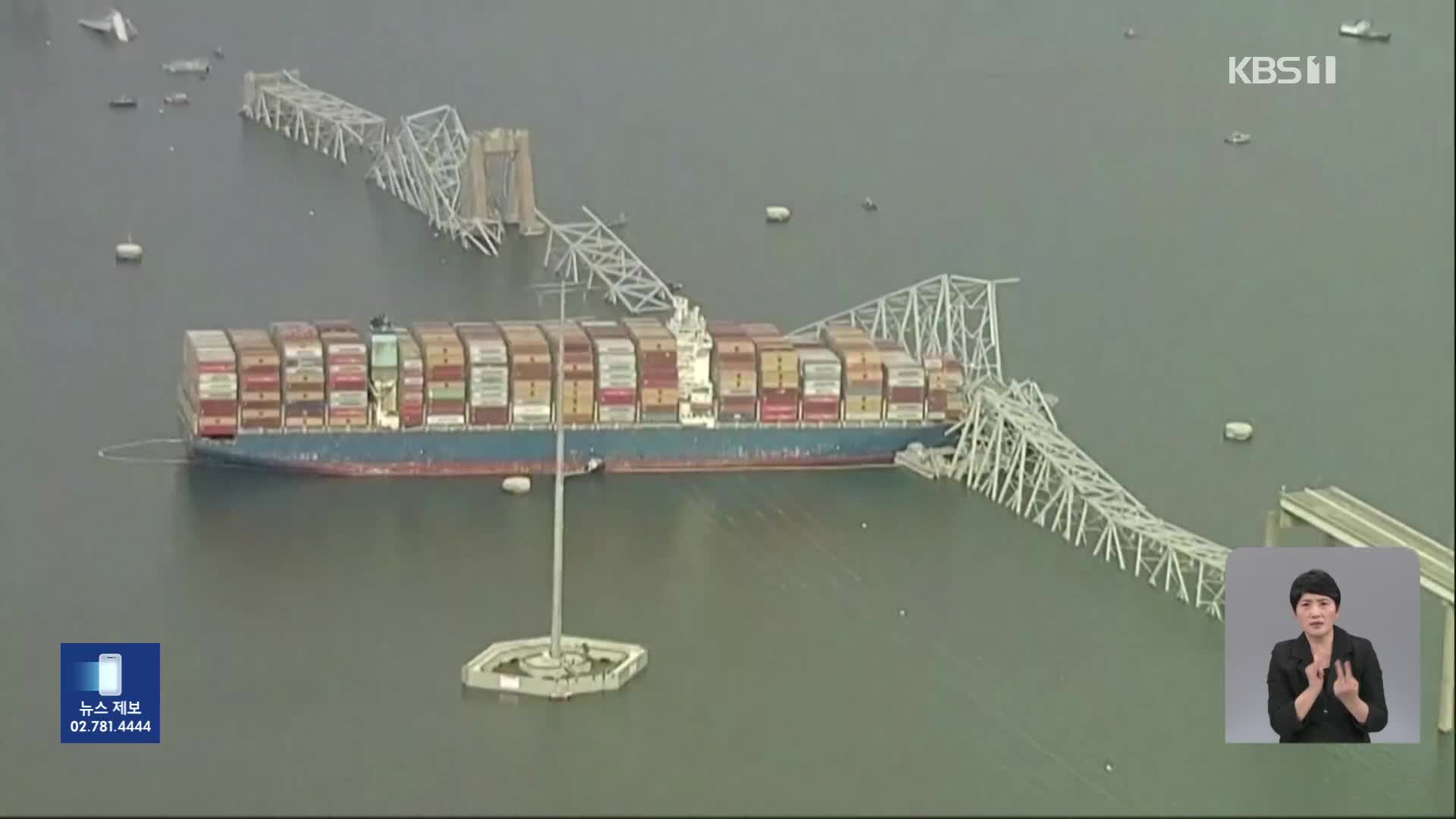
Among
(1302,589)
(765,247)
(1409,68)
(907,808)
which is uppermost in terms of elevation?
(1409,68)

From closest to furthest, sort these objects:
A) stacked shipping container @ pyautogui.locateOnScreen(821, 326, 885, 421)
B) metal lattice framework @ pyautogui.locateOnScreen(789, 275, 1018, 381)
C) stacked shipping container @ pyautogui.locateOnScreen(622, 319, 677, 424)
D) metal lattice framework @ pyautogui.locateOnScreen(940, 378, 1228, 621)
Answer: metal lattice framework @ pyautogui.locateOnScreen(940, 378, 1228, 621) → stacked shipping container @ pyautogui.locateOnScreen(622, 319, 677, 424) → stacked shipping container @ pyautogui.locateOnScreen(821, 326, 885, 421) → metal lattice framework @ pyautogui.locateOnScreen(789, 275, 1018, 381)

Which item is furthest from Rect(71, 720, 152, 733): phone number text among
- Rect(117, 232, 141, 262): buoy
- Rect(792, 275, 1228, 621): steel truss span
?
Rect(117, 232, 141, 262): buoy

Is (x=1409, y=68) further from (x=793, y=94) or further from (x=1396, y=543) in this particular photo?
(x=1396, y=543)

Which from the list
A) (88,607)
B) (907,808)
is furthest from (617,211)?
(907,808)

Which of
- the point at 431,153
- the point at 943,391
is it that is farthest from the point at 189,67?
the point at 943,391

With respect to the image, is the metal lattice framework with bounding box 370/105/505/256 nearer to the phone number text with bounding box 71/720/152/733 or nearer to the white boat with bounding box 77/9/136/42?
the white boat with bounding box 77/9/136/42

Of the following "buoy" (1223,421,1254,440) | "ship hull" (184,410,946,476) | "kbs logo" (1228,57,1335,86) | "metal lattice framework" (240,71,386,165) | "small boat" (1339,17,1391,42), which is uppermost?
"small boat" (1339,17,1391,42)
